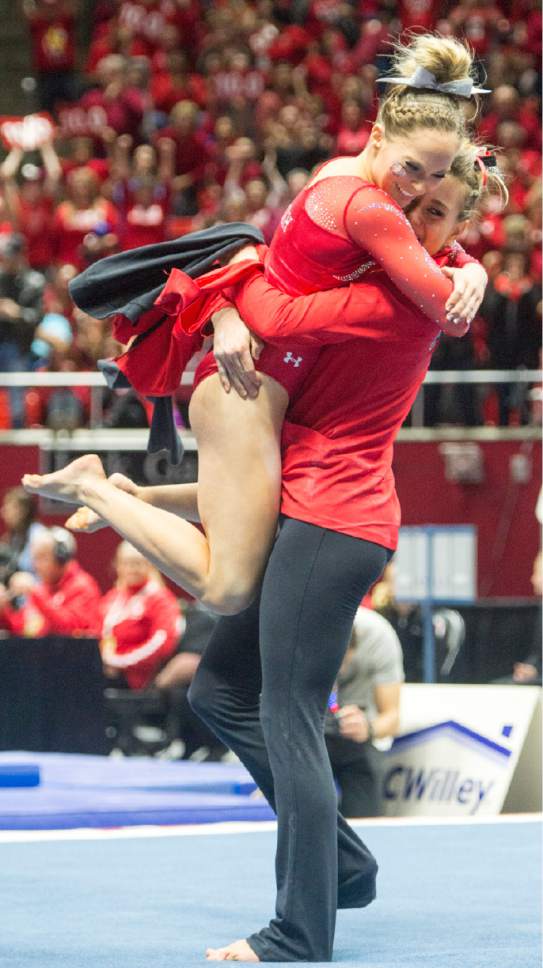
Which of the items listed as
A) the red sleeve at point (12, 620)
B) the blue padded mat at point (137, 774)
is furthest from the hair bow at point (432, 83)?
the red sleeve at point (12, 620)

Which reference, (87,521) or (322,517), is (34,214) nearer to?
(87,521)

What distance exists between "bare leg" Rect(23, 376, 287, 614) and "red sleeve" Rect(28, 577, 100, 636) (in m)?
5.23

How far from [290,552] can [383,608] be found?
5.57 metres

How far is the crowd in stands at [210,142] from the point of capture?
10641mm

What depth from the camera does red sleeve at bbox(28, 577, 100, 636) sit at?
841cm

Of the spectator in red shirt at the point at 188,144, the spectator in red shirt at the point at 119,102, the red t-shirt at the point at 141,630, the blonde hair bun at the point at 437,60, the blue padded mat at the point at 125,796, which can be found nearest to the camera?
the blonde hair bun at the point at 437,60

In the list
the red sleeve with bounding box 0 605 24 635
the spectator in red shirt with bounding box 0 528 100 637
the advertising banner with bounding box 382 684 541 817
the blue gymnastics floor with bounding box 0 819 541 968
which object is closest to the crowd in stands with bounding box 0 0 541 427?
the spectator in red shirt with bounding box 0 528 100 637

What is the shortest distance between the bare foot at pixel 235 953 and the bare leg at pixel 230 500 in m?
0.62

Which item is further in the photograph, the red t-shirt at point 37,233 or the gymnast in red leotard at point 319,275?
the red t-shirt at point 37,233

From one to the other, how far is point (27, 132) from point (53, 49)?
1634 millimetres

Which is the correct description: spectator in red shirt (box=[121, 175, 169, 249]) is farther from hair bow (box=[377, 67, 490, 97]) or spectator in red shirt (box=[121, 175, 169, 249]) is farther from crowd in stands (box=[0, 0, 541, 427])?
hair bow (box=[377, 67, 490, 97])

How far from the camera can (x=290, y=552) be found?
10.0ft

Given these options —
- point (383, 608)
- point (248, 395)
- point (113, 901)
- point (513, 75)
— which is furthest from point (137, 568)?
point (513, 75)

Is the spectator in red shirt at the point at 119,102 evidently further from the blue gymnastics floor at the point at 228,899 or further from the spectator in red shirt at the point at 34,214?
the blue gymnastics floor at the point at 228,899
